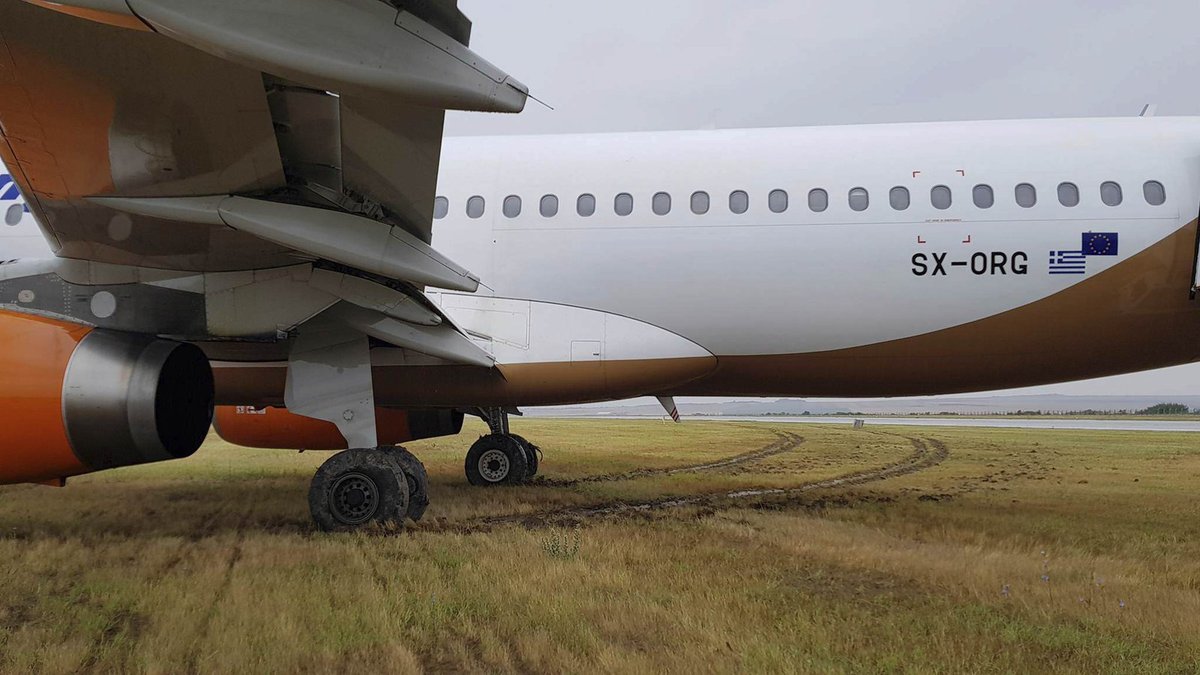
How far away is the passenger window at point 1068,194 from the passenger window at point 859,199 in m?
1.95

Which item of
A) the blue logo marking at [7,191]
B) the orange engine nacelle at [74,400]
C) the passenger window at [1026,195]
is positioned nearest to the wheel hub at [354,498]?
the orange engine nacelle at [74,400]

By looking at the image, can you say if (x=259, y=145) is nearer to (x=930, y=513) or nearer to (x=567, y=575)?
(x=567, y=575)

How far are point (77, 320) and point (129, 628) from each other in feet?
12.6

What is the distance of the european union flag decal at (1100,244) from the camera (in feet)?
23.4

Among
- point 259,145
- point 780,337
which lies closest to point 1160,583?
point 780,337

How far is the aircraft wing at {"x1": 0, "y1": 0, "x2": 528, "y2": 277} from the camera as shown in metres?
3.30

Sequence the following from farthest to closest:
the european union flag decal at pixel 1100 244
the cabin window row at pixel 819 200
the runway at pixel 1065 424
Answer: the runway at pixel 1065 424, the cabin window row at pixel 819 200, the european union flag decal at pixel 1100 244

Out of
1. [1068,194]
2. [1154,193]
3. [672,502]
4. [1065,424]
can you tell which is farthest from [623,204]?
[1065,424]

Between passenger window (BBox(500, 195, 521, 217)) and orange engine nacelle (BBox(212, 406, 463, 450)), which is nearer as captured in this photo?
passenger window (BBox(500, 195, 521, 217))

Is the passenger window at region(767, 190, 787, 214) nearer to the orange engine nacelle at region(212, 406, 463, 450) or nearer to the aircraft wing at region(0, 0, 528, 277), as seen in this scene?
the aircraft wing at region(0, 0, 528, 277)

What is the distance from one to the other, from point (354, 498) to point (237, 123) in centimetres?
347

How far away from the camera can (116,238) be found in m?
5.72

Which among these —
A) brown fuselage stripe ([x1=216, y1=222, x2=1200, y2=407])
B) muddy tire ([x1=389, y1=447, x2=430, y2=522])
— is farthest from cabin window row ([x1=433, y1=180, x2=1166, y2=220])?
muddy tire ([x1=389, y1=447, x2=430, y2=522])

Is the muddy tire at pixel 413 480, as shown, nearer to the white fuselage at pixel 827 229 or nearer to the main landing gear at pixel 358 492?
the main landing gear at pixel 358 492
